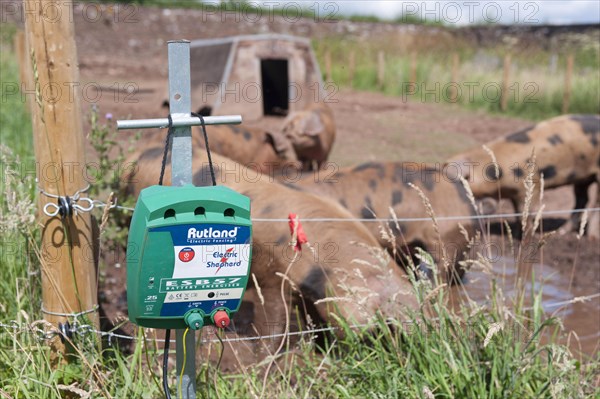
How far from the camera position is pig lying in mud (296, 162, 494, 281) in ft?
18.7

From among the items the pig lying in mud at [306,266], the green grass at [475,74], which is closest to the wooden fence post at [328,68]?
the green grass at [475,74]

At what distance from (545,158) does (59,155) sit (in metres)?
5.94

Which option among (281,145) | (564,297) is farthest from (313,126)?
(564,297)

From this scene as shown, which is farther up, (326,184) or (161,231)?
(161,231)

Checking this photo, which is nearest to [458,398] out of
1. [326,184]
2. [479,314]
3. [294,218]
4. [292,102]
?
[479,314]

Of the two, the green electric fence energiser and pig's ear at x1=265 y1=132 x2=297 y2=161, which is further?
pig's ear at x1=265 y1=132 x2=297 y2=161

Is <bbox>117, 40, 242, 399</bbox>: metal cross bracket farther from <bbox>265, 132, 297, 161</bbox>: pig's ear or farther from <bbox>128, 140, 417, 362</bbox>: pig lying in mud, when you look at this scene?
<bbox>265, 132, 297, 161</bbox>: pig's ear

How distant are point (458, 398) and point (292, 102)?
8752 mm

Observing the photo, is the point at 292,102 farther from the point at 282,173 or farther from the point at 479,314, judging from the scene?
the point at 479,314

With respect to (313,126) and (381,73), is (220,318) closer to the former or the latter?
(313,126)

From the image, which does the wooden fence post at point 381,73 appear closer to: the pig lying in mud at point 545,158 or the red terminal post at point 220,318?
the pig lying in mud at point 545,158

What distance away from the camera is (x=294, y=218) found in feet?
10.2

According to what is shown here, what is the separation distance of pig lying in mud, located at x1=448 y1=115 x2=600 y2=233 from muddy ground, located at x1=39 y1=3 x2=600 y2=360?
66 cm

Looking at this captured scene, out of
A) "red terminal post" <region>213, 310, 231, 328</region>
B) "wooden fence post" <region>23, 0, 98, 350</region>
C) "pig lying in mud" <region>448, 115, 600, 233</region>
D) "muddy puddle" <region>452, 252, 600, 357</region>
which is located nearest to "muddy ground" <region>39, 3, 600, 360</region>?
"muddy puddle" <region>452, 252, 600, 357</region>
